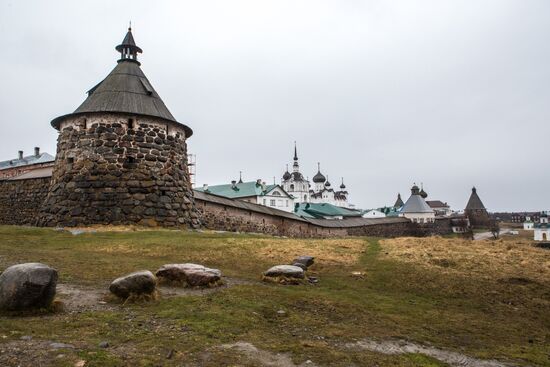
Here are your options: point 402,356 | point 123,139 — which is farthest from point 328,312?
point 123,139

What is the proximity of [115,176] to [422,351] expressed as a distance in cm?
1688

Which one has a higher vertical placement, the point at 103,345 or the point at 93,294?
the point at 93,294

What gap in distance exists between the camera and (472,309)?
8875 mm

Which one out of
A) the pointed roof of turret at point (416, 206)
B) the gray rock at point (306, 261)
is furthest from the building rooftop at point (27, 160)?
the pointed roof of turret at point (416, 206)

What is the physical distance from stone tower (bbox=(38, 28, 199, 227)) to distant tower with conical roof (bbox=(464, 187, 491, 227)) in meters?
79.8

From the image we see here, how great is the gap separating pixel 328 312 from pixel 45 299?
185 inches

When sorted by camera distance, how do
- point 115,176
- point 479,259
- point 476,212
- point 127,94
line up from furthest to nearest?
point 476,212, point 127,94, point 115,176, point 479,259

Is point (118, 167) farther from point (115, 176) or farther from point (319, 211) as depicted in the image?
point (319, 211)

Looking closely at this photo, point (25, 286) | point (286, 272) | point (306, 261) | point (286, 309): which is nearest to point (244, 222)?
point (306, 261)

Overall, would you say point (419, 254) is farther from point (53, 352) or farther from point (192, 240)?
point (53, 352)

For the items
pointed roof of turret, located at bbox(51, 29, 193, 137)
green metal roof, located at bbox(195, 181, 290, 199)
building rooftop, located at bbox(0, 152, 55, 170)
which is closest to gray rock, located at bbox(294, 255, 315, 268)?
pointed roof of turret, located at bbox(51, 29, 193, 137)

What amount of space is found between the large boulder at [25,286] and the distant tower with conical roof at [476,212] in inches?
3588

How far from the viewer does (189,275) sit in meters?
8.73

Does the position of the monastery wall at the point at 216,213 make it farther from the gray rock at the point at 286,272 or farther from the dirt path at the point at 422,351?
the dirt path at the point at 422,351
